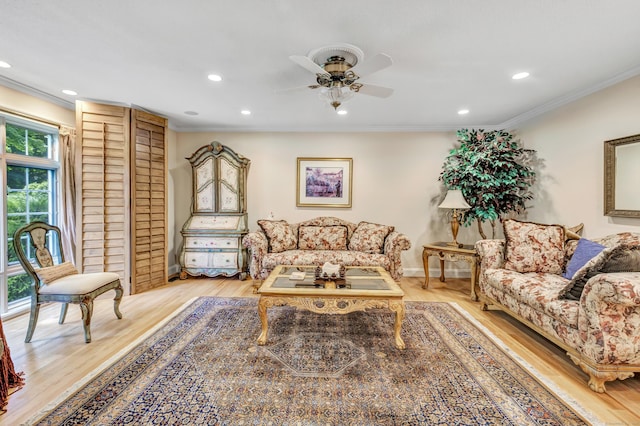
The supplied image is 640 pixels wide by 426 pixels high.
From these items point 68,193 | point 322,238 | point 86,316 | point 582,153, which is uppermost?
point 582,153

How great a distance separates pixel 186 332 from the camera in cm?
260

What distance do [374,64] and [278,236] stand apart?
2779mm

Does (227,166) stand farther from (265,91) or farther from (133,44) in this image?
(133,44)

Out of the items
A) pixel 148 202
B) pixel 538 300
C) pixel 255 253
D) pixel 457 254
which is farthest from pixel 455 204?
pixel 148 202

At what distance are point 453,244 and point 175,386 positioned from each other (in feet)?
12.0

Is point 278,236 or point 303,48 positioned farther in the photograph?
point 278,236

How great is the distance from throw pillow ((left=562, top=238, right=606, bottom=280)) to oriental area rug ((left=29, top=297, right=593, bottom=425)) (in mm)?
1023

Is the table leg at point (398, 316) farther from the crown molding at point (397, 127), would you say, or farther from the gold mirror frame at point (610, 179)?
the crown molding at point (397, 127)

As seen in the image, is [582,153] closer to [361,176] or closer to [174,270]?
[361,176]

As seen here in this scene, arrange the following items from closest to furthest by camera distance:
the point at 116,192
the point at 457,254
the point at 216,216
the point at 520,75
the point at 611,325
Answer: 1. the point at 611,325
2. the point at 520,75
3. the point at 116,192
4. the point at 457,254
5. the point at 216,216

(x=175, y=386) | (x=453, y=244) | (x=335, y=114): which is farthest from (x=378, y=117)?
(x=175, y=386)

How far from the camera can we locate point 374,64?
2.05 m

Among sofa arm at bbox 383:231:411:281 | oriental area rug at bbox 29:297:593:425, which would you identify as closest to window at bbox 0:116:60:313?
oriental area rug at bbox 29:297:593:425

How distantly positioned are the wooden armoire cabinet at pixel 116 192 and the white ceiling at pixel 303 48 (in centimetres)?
28
